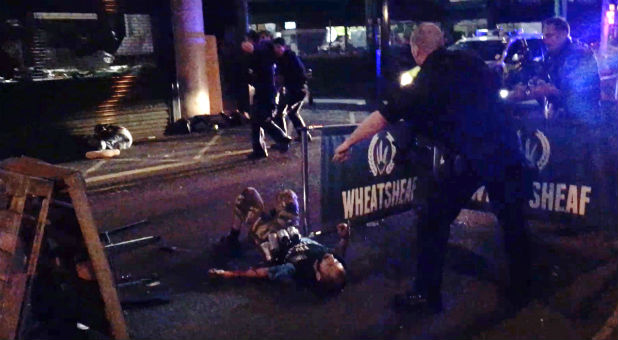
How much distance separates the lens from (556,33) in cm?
629

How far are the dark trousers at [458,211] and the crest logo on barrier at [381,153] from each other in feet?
4.65

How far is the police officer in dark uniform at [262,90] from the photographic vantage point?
1004 cm

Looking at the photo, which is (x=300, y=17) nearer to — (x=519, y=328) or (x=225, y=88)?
(x=225, y=88)

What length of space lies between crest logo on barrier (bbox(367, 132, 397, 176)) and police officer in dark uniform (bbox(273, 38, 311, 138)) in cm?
463

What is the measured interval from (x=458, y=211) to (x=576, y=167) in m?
1.91

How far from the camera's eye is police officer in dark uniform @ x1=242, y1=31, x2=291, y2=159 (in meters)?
10.0

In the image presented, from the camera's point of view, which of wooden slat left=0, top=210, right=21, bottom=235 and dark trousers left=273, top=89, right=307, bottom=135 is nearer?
wooden slat left=0, top=210, right=21, bottom=235

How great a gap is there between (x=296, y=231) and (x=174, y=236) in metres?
A: 1.73

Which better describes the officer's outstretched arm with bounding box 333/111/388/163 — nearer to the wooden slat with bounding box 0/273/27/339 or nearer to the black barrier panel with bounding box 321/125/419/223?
the black barrier panel with bounding box 321/125/419/223

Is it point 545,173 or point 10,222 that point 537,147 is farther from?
point 10,222

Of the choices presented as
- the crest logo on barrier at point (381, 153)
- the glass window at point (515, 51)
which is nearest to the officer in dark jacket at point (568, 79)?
the crest logo on barrier at point (381, 153)

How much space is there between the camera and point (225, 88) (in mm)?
15984

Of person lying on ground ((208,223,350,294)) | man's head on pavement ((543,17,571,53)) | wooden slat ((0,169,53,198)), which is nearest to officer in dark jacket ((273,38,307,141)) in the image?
man's head on pavement ((543,17,571,53))

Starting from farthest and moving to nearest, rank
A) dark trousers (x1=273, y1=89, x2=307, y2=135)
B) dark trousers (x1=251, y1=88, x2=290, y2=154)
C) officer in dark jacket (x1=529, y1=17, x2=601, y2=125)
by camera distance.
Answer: dark trousers (x1=273, y1=89, x2=307, y2=135)
dark trousers (x1=251, y1=88, x2=290, y2=154)
officer in dark jacket (x1=529, y1=17, x2=601, y2=125)
